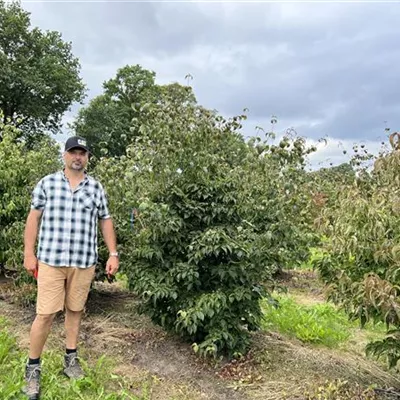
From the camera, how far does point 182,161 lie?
11.5 ft

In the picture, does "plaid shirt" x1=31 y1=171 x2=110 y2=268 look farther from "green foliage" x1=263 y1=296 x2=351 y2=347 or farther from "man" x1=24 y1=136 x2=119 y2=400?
"green foliage" x1=263 y1=296 x2=351 y2=347

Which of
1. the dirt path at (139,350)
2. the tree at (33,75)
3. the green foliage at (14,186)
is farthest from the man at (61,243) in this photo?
the tree at (33,75)

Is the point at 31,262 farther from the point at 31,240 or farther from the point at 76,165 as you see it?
the point at 76,165

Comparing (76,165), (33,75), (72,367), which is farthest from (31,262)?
(33,75)

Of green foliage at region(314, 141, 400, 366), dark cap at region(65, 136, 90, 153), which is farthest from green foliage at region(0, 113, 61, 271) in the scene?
green foliage at region(314, 141, 400, 366)

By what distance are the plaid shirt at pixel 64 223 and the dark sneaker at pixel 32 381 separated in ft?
2.22

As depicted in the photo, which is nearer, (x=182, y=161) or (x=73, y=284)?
(x=73, y=284)

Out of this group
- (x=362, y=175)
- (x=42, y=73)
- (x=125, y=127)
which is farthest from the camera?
(x=125, y=127)

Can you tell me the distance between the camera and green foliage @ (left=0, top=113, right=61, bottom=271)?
483 cm

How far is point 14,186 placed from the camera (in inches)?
206

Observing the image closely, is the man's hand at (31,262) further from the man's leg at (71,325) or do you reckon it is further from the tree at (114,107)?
the tree at (114,107)

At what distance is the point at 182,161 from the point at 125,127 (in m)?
20.6

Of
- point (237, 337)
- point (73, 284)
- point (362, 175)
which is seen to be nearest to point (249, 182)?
point (362, 175)

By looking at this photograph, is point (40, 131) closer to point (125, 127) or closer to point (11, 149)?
point (125, 127)
